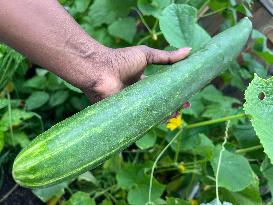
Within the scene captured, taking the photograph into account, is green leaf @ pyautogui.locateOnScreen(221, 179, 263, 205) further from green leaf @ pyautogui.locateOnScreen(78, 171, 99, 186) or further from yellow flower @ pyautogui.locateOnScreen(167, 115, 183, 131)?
green leaf @ pyautogui.locateOnScreen(78, 171, 99, 186)

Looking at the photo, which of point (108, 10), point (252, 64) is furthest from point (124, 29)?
point (252, 64)

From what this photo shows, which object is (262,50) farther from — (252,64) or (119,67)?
(119,67)

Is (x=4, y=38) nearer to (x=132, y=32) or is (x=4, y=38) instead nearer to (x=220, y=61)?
(x=220, y=61)

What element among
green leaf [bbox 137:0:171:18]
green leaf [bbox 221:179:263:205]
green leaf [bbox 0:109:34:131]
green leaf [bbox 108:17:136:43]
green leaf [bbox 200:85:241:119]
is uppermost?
green leaf [bbox 137:0:171:18]

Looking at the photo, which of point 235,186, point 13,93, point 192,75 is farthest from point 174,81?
point 13,93

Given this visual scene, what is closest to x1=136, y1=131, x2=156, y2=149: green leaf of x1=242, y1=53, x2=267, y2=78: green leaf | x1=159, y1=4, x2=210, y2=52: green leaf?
x1=159, y1=4, x2=210, y2=52: green leaf

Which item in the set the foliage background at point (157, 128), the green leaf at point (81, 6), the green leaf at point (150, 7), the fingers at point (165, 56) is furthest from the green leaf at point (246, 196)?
the green leaf at point (81, 6)

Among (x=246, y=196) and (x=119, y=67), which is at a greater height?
(x=119, y=67)
